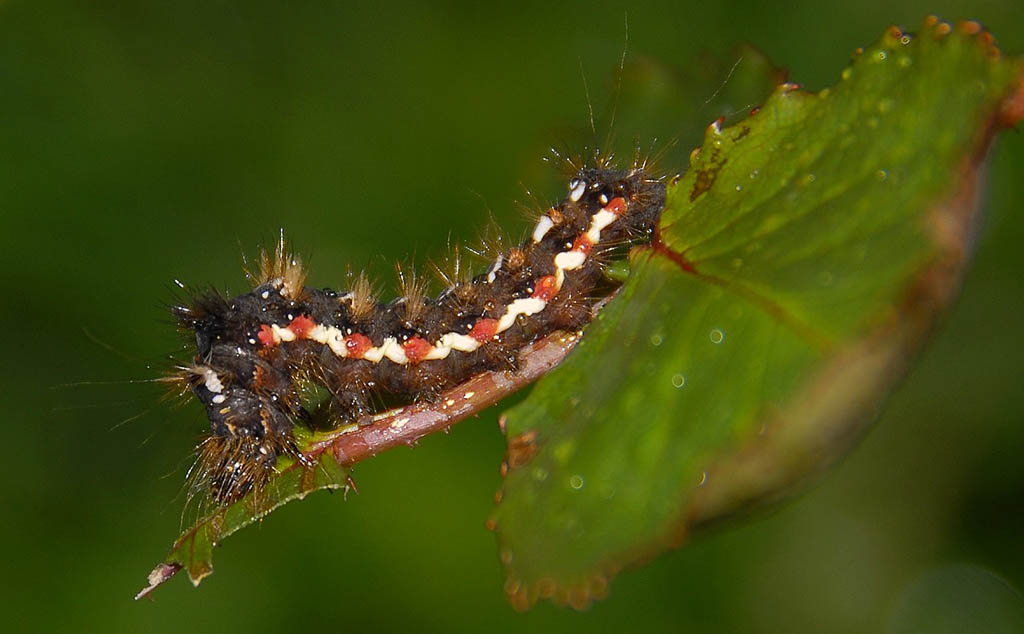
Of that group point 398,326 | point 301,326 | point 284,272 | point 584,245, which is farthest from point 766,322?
point 284,272

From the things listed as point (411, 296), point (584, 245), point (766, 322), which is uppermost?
point (766, 322)

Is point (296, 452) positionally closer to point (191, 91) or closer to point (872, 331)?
point (872, 331)

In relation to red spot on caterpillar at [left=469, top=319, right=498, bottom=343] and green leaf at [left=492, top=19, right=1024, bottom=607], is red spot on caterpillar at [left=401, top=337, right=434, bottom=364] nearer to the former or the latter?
red spot on caterpillar at [left=469, top=319, right=498, bottom=343]

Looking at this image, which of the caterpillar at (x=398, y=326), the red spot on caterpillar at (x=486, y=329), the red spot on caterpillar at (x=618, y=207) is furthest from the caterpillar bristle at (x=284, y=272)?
the red spot on caterpillar at (x=618, y=207)

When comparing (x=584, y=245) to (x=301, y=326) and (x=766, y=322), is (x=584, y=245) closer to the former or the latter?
(x=301, y=326)

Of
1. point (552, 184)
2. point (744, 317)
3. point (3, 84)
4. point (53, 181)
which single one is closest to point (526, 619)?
point (552, 184)
